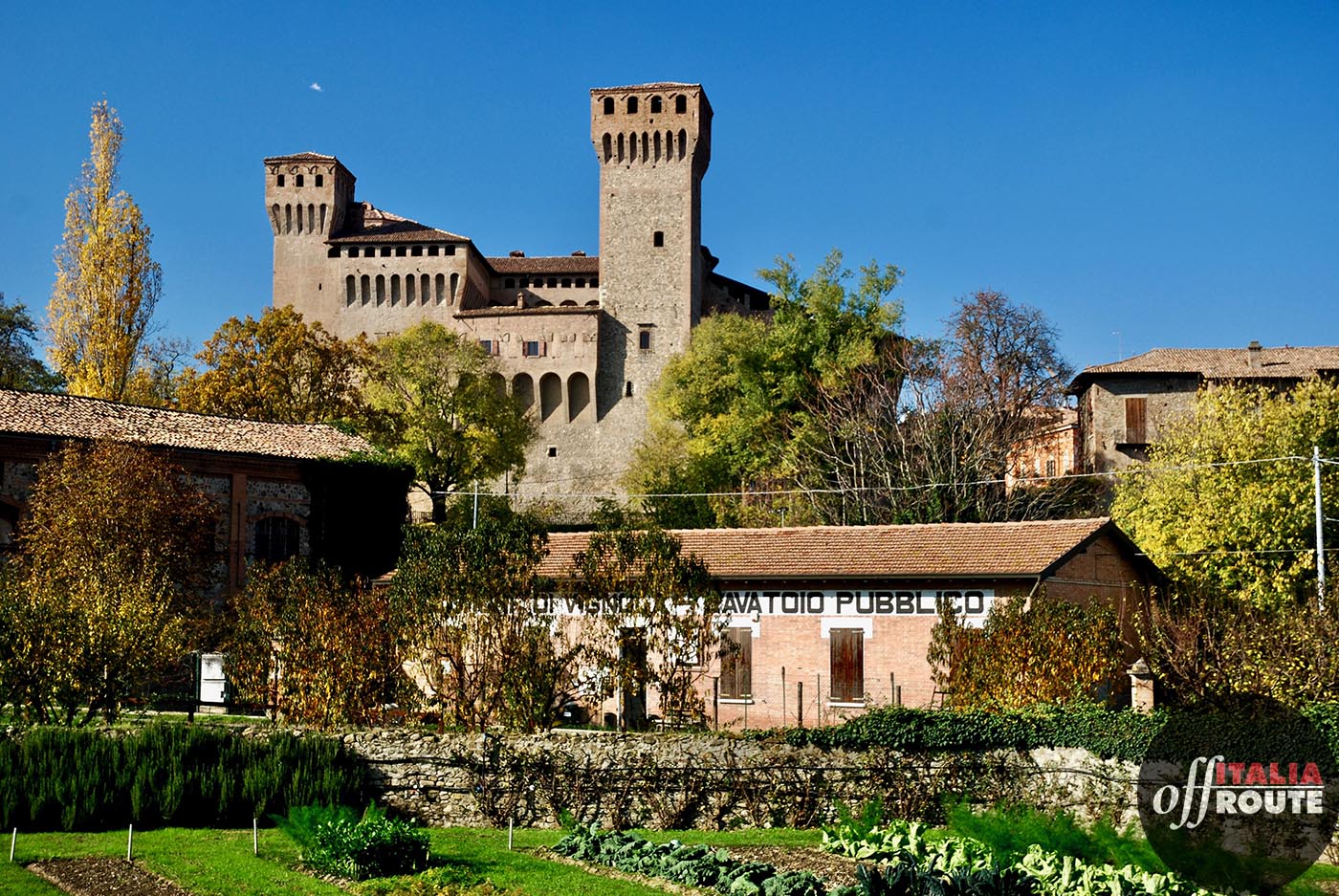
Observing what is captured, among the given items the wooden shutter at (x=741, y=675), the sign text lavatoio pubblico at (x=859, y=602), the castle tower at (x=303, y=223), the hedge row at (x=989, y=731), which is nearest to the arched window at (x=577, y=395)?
the castle tower at (x=303, y=223)

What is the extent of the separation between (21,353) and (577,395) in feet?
85.0

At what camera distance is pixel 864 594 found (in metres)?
22.8

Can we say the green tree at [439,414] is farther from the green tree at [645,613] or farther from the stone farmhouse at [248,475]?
the green tree at [645,613]

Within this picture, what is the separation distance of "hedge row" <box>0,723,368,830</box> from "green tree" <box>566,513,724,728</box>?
4.10 meters

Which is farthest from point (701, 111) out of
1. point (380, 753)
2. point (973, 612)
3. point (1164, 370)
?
point (380, 753)

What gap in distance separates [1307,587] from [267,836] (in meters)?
26.3

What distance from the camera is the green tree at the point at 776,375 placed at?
155 feet

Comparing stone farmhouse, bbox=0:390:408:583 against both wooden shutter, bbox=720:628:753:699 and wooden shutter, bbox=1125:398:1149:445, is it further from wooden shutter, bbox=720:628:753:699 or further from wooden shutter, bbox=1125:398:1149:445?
wooden shutter, bbox=1125:398:1149:445

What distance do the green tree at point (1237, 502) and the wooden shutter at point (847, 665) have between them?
1037 centimetres

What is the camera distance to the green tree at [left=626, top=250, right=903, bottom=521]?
155 feet

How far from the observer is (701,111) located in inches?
2591

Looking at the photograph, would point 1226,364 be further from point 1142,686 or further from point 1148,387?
point 1142,686
